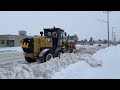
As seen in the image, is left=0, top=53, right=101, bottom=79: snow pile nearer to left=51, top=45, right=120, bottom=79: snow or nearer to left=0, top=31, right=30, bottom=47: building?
left=51, top=45, right=120, bottom=79: snow

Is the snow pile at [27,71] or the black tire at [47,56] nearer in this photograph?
the snow pile at [27,71]

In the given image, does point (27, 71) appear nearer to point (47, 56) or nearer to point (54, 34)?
point (47, 56)

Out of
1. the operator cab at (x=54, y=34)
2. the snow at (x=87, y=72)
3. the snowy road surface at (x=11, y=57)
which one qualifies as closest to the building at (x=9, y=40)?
the snowy road surface at (x=11, y=57)

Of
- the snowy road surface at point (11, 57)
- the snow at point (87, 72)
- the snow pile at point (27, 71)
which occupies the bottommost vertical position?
the snowy road surface at point (11, 57)

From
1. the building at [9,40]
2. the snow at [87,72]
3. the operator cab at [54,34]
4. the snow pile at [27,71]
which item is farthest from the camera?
the building at [9,40]

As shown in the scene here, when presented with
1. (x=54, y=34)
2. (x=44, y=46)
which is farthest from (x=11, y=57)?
(x=44, y=46)

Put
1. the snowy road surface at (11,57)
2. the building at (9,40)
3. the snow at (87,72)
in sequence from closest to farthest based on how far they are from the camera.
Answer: the snow at (87,72)
the snowy road surface at (11,57)
the building at (9,40)

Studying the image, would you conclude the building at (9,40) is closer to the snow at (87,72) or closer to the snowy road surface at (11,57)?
the snowy road surface at (11,57)

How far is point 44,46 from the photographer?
652 inches

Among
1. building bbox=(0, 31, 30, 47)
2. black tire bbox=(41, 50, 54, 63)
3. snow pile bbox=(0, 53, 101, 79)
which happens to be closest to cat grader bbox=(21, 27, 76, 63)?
black tire bbox=(41, 50, 54, 63)

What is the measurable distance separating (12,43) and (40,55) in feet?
181

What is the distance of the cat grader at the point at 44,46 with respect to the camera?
15.9m
